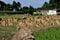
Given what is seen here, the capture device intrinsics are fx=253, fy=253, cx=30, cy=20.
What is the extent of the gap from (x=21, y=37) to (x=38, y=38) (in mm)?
1573

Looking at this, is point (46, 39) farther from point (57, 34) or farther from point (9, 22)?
point (9, 22)

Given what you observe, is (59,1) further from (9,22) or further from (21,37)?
(21,37)

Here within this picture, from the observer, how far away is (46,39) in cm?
1138

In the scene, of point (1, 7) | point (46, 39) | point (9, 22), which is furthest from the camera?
point (1, 7)

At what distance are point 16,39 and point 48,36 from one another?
1.90m

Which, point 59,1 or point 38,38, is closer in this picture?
point 38,38

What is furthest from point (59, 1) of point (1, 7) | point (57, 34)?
point (57, 34)

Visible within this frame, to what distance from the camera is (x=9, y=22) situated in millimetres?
22703

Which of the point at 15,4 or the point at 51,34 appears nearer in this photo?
the point at 51,34

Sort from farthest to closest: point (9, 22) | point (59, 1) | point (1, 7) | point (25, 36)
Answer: point (1, 7), point (59, 1), point (9, 22), point (25, 36)

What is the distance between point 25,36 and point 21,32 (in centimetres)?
52

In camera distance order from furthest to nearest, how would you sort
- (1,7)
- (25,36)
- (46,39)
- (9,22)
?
(1,7) < (9,22) < (46,39) < (25,36)

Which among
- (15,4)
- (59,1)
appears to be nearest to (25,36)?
(59,1)

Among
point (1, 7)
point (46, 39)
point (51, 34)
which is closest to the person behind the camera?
point (46, 39)
